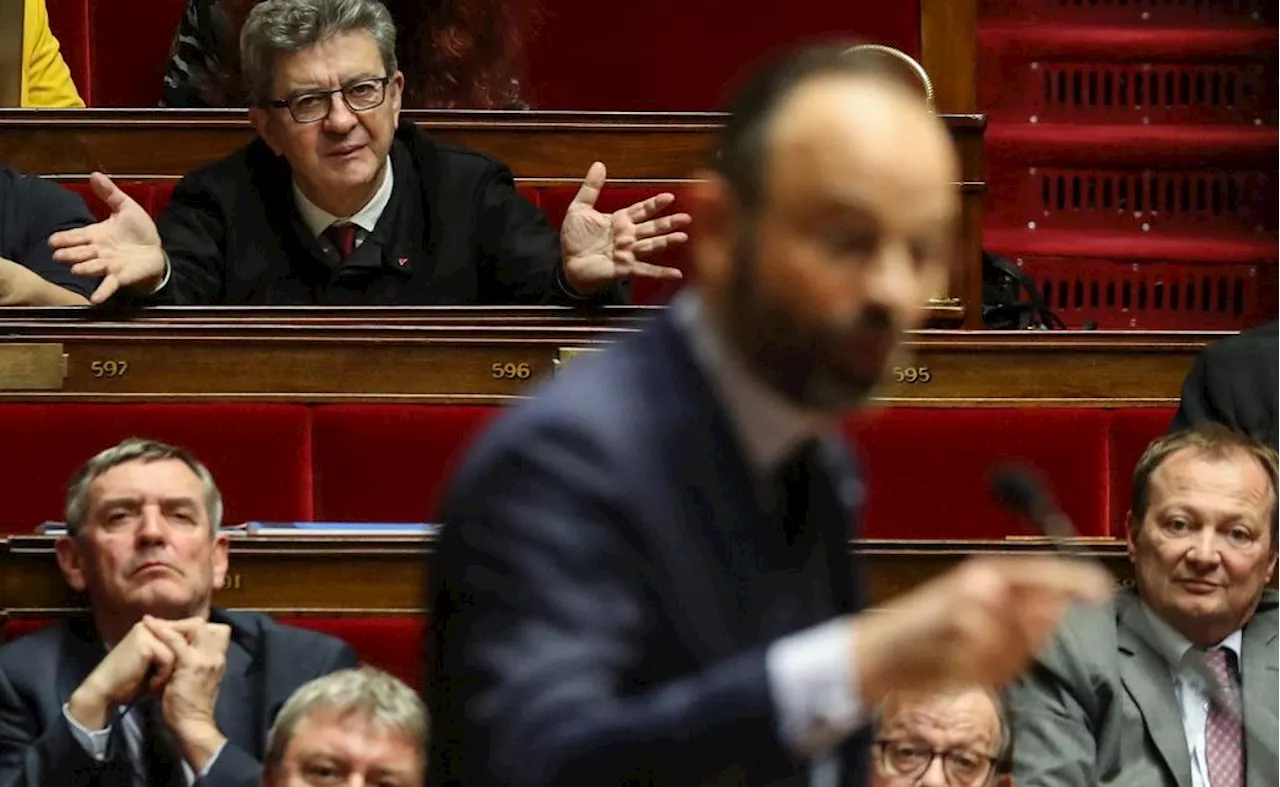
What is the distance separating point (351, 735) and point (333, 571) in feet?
0.55

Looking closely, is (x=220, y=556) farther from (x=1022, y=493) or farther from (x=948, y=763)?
(x=1022, y=493)

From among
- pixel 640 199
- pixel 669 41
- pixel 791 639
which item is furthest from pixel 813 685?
pixel 669 41

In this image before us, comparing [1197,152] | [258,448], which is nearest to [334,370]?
[258,448]

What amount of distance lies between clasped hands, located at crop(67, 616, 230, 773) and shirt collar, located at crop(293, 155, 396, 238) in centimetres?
40

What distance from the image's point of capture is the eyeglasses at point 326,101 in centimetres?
138

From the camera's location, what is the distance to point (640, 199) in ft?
5.02

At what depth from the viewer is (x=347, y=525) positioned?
46.4 inches

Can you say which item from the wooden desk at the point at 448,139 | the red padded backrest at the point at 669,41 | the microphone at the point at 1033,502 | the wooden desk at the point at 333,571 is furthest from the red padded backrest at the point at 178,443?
the microphone at the point at 1033,502

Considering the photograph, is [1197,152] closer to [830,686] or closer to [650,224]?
[650,224]

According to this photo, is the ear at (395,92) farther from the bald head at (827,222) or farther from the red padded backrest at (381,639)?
the bald head at (827,222)

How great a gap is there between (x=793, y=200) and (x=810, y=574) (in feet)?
0.24

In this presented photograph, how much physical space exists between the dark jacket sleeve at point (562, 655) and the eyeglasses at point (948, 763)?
2.29 feet

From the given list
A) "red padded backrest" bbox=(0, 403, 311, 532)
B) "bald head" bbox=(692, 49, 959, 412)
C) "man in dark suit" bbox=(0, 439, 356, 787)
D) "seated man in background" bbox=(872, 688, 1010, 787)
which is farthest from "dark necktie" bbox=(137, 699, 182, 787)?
"bald head" bbox=(692, 49, 959, 412)

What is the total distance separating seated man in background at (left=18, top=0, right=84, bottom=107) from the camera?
1.67 metres
